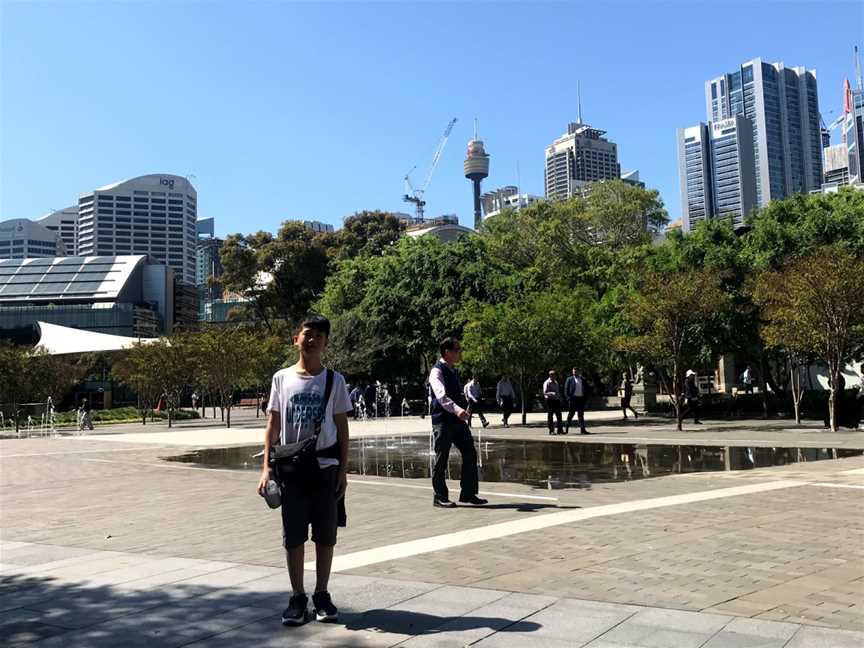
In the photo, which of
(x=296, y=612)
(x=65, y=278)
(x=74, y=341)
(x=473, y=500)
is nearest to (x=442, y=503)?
(x=473, y=500)

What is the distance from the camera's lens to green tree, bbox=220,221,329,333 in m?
56.4

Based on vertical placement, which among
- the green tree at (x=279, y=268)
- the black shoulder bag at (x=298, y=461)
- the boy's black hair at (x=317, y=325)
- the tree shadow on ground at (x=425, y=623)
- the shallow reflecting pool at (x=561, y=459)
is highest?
the green tree at (x=279, y=268)

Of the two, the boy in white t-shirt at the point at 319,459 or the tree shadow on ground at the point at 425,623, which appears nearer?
the tree shadow on ground at the point at 425,623

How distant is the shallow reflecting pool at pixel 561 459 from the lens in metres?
11.8

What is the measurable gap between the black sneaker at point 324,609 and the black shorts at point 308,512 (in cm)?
30

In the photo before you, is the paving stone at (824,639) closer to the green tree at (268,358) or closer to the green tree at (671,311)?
the green tree at (671,311)

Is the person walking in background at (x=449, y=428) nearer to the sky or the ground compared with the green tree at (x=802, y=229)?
nearer to the ground

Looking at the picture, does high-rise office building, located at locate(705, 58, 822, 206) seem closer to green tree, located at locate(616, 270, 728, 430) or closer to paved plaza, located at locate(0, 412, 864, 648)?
green tree, located at locate(616, 270, 728, 430)

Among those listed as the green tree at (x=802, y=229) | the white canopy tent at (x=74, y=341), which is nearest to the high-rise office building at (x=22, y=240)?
the white canopy tent at (x=74, y=341)

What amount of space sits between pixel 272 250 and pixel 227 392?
78.6 feet

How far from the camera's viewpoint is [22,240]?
7431 inches

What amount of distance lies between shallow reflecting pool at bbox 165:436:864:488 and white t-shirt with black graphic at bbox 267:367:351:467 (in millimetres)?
6317

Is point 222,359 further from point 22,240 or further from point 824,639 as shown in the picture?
point 22,240

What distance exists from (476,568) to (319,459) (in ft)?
5.76
